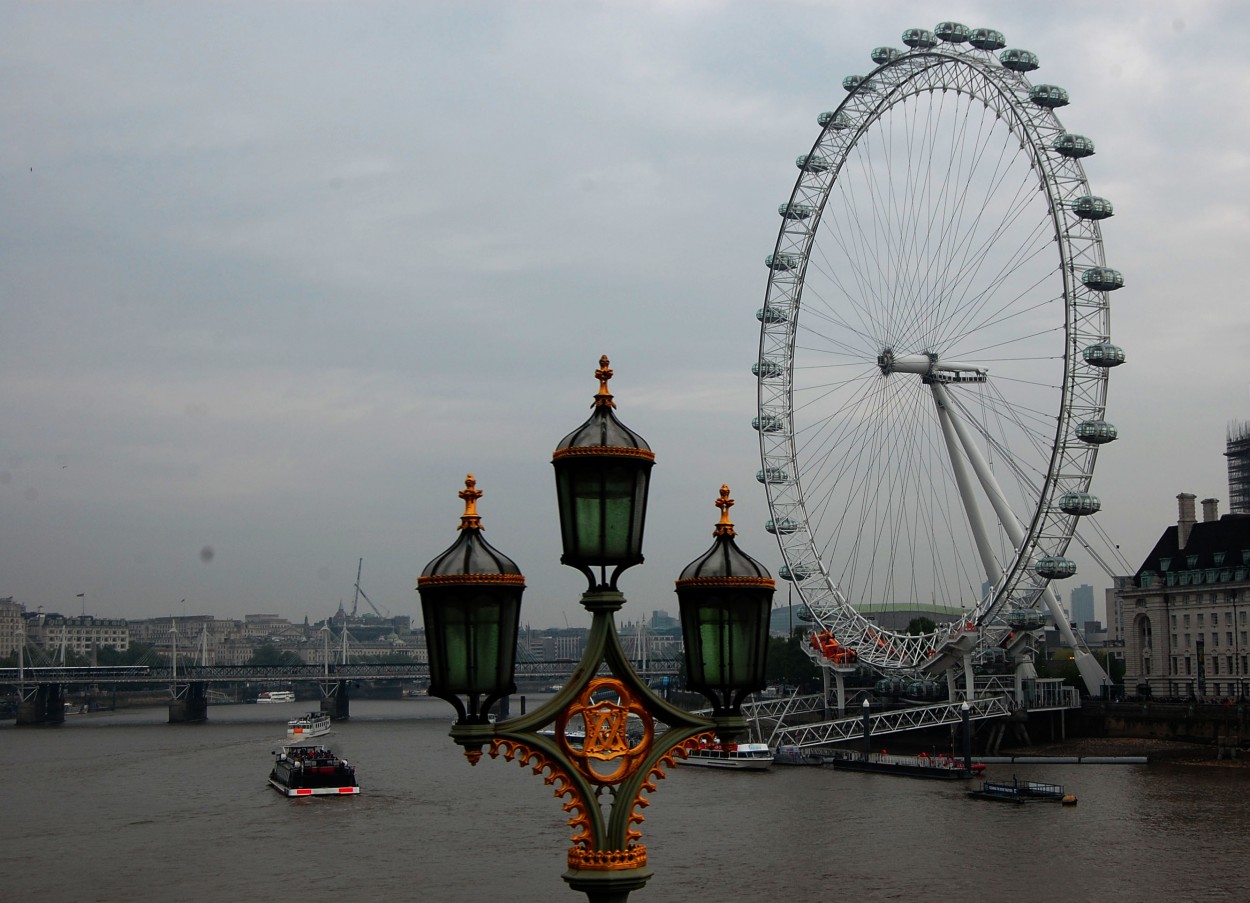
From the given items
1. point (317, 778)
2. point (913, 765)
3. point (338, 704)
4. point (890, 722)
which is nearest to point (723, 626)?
point (317, 778)

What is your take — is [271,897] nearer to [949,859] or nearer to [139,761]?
[949,859]

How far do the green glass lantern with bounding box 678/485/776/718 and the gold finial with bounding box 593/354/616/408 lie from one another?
0.81m

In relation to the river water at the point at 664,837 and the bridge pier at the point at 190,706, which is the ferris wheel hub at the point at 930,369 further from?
the bridge pier at the point at 190,706

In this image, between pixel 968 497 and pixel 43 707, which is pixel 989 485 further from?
pixel 43 707

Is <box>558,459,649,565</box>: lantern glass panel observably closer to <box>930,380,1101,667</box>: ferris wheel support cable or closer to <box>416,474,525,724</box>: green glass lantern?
<box>416,474,525,724</box>: green glass lantern

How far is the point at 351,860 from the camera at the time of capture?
35.2 m

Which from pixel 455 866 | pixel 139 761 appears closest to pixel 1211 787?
pixel 455 866

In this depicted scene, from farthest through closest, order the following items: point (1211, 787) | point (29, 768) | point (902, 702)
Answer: point (902, 702) → point (29, 768) → point (1211, 787)

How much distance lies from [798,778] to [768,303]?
64.4 ft

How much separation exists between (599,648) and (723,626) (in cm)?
59

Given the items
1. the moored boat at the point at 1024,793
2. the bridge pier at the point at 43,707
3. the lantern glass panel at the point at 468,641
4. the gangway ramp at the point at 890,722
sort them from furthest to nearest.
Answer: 1. the bridge pier at the point at 43,707
2. the gangway ramp at the point at 890,722
3. the moored boat at the point at 1024,793
4. the lantern glass panel at the point at 468,641

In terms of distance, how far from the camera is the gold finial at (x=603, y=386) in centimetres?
634

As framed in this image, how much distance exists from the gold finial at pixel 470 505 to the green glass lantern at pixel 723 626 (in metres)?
0.92

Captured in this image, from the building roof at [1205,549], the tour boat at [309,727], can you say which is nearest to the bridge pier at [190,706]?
the tour boat at [309,727]
